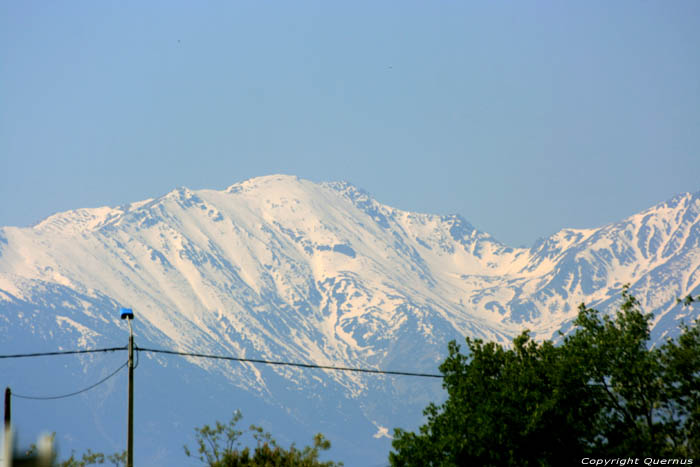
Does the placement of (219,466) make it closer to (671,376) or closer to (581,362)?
(581,362)

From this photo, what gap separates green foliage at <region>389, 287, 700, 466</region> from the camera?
1954 inches

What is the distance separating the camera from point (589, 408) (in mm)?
51375

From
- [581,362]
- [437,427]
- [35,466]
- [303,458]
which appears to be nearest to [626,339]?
[581,362]

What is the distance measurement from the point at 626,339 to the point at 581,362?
2297 mm

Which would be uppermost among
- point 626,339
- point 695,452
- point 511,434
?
point 626,339

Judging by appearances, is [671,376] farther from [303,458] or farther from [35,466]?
[35,466]

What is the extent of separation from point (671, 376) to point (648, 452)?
440 centimetres

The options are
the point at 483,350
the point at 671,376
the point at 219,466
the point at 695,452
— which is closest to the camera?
the point at 695,452

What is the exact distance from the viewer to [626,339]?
2040 inches

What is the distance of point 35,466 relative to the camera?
11172 mm

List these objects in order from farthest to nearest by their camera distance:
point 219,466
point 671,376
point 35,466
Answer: point 219,466, point 671,376, point 35,466

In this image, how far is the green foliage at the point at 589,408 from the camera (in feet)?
163

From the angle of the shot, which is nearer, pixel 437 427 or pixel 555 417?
pixel 555 417

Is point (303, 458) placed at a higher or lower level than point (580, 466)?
higher
